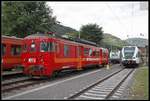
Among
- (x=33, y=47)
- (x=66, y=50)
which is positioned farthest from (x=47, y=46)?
(x=66, y=50)

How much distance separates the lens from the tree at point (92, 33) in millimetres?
77050

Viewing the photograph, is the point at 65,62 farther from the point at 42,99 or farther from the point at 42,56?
the point at 42,99

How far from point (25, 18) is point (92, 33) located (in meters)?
40.8

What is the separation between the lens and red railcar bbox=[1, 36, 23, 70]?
80.2 ft

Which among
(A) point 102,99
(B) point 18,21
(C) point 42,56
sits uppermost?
(B) point 18,21

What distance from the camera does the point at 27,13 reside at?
39.3m

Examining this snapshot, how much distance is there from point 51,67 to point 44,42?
5.56 feet

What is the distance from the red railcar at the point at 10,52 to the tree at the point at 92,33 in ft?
164

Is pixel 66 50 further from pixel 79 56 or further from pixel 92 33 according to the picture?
pixel 92 33

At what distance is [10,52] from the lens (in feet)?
83.5

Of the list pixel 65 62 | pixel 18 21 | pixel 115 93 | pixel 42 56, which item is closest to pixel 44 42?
pixel 42 56

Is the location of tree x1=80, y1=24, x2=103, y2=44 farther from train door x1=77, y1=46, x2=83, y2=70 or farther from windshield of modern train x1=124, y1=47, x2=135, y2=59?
train door x1=77, y1=46, x2=83, y2=70

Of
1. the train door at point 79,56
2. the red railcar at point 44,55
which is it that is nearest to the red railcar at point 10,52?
the red railcar at point 44,55

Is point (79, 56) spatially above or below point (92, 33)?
below
